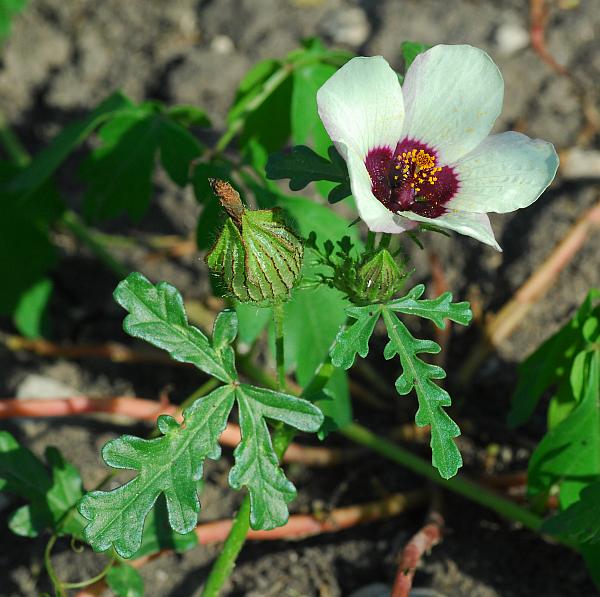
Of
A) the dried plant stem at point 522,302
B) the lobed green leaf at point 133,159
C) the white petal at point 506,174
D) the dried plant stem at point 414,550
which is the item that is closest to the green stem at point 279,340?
the white petal at point 506,174

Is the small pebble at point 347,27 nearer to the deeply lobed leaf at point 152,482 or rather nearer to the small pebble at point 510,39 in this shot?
the small pebble at point 510,39

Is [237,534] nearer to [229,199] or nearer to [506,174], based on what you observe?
[229,199]

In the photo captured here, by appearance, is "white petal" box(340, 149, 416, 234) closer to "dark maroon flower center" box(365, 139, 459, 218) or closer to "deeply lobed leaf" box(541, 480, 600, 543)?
"dark maroon flower center" box(365, 139, 459, 218)

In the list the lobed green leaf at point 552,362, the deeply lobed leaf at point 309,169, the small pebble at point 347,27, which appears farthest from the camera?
the small pebble at point 347,27

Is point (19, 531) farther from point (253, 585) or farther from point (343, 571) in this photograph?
point (343, 571)

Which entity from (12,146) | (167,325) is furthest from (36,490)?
(12,146)

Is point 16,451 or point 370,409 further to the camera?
point 370,409

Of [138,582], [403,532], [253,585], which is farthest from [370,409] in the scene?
[138,582]
